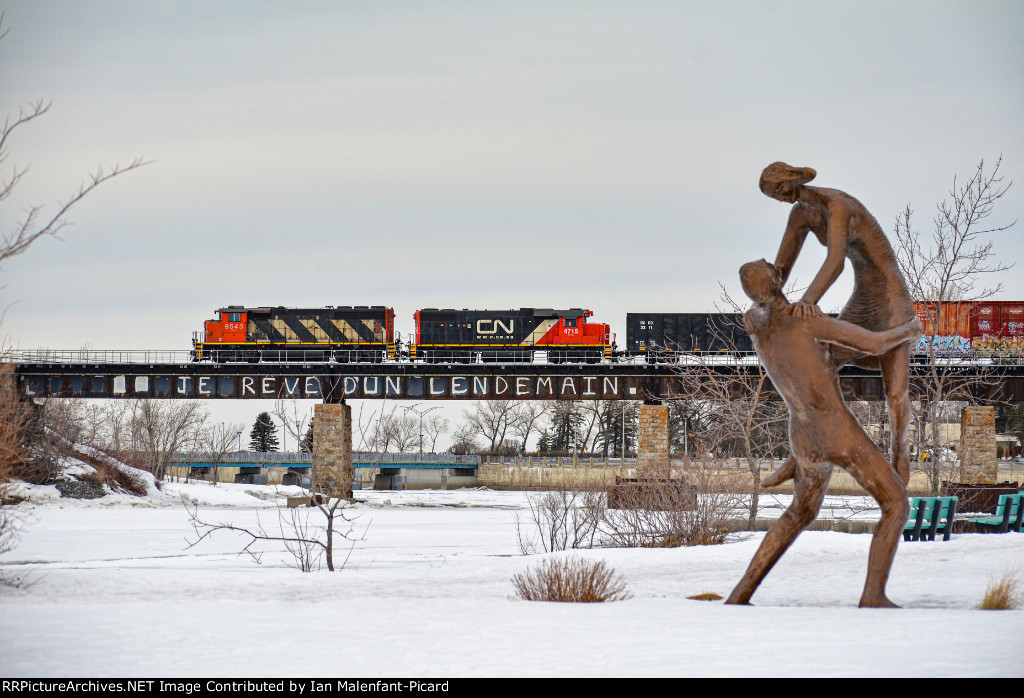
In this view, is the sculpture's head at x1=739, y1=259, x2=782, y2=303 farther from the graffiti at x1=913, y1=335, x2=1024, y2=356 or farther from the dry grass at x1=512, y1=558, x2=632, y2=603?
the graffiti at x1=913, y1=335, x2=1024, y2=356

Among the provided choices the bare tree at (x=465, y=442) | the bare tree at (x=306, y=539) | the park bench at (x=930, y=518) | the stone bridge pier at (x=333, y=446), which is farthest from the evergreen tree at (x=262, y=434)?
the park bench at (x=930, y=518)

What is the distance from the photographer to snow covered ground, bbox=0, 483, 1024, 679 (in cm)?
583

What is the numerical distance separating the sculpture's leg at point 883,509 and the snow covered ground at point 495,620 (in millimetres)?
393

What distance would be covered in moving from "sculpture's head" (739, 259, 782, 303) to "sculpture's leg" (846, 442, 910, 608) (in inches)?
57.8

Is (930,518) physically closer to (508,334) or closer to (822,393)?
(822,393)

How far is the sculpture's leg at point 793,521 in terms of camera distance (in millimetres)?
8859

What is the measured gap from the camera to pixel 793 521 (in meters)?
8.98

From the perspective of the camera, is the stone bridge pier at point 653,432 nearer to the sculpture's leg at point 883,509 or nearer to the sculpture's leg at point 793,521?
the sculpture's leg at point 793,521

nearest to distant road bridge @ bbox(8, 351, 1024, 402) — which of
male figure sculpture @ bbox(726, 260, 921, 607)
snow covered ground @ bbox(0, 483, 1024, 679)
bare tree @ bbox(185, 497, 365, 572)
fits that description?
bare tree @ bbox(185, 497, 365, 572)

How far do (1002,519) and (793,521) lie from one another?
36.6ft

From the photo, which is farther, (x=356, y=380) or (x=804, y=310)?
(x=356, y=380)

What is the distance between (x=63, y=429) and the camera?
43.2 meters

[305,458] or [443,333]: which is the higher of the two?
[443,333]

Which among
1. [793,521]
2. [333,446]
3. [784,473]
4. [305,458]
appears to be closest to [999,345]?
[333,446]
